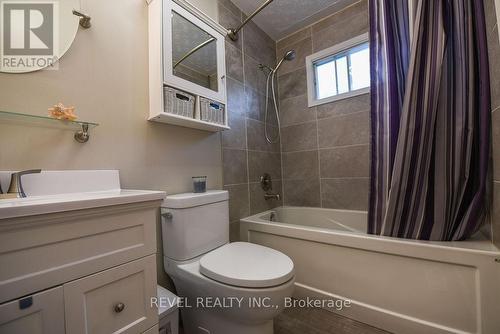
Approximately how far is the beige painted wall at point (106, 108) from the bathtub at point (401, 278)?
931mm

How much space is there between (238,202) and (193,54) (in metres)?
1.12

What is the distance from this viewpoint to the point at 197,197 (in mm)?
1101

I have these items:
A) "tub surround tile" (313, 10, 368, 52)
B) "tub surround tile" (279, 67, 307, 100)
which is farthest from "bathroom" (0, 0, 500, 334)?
"tub surround tile" (279, 67, 307, 100)

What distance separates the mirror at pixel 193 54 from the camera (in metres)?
1.20

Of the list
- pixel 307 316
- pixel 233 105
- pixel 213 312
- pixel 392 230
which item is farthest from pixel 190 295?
pixel 233 105

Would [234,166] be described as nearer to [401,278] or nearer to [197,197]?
[197,197]

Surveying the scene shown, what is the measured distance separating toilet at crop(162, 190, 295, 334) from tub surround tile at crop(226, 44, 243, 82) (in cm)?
107

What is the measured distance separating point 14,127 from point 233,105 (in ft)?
4.15

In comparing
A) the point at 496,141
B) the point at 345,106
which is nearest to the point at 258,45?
the point at 345,106

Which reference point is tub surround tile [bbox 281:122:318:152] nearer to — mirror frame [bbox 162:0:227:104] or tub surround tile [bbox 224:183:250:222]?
tub surround tile [bbox 224:183:250:222]

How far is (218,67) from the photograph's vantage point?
1428 mm

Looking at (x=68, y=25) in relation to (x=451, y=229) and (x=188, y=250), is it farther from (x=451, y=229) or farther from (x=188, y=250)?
(x=451, y=229)

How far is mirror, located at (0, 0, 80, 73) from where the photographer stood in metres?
0.78

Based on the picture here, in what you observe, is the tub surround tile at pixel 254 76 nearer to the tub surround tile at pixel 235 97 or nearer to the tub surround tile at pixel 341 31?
the tub surround tile at pixel 235 97
